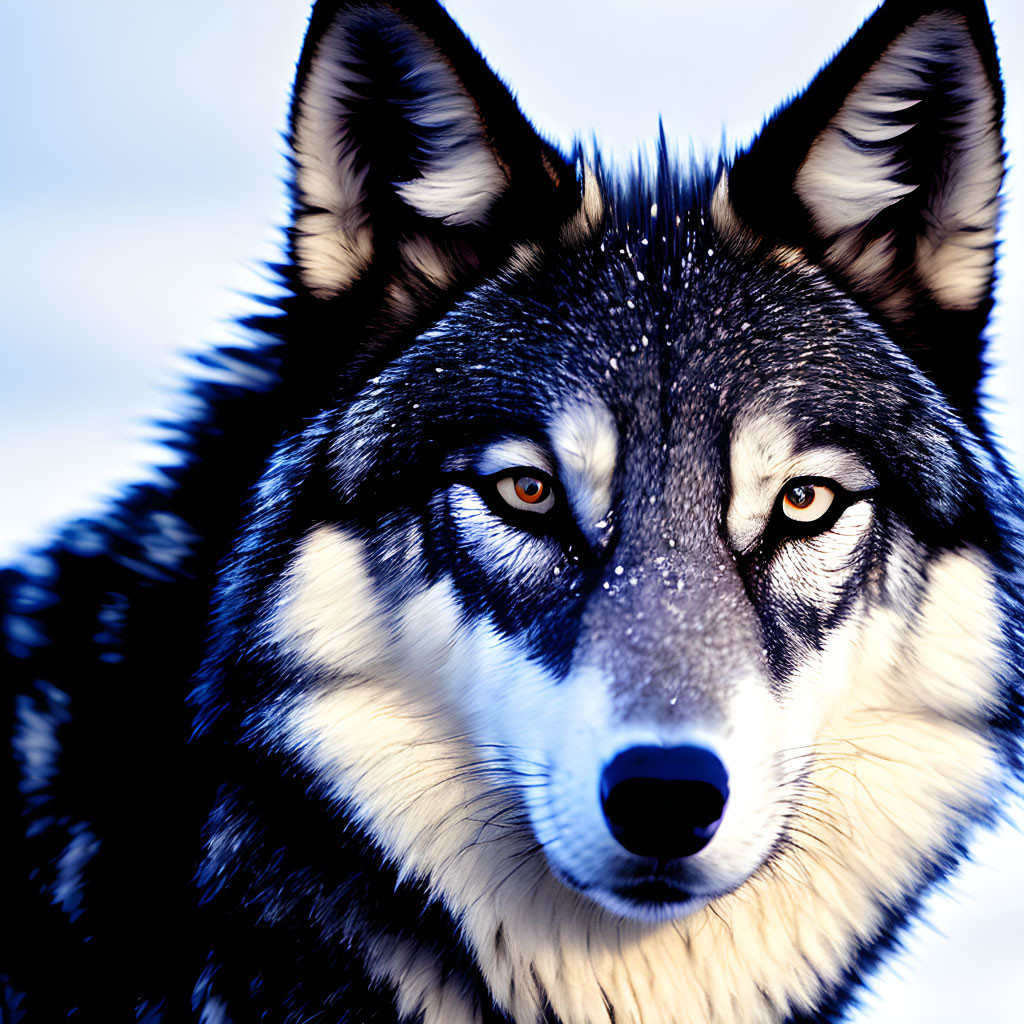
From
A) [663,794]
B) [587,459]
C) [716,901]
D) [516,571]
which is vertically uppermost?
[587,459]

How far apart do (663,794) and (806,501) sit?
0.86 metres

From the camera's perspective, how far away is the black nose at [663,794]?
1816mm

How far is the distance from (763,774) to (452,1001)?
0.99m

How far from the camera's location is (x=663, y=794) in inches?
71.6

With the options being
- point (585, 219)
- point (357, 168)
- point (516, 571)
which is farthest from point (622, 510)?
point (357, 168)

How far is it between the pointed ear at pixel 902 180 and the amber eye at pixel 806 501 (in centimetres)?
57

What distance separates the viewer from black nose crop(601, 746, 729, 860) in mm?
1816

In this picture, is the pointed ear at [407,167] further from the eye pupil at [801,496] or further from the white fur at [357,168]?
the eye pupil at [801,496]

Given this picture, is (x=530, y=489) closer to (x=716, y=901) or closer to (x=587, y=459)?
(x=587, y=459)

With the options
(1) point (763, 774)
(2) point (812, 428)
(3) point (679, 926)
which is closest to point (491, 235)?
(2) point (812, 428)

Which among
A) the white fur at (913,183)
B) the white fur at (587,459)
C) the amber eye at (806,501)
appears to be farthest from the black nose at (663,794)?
the white fur at (913,183)

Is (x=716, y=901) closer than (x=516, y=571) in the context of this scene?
No

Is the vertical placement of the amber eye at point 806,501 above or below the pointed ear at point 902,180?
below

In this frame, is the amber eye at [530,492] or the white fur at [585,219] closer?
the amber eye at [530,492]
